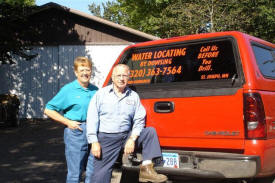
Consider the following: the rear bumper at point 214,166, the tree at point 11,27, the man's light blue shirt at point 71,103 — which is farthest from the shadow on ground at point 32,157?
the tree at point 11,27

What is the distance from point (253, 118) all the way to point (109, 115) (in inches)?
58.4

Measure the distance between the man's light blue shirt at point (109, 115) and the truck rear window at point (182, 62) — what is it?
31.6 inches

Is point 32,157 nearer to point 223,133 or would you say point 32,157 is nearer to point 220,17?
point 223,133

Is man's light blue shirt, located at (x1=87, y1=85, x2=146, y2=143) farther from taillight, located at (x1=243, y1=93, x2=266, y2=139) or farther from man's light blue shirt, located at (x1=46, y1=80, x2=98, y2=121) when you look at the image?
taillight, located at (x1=243, y1=93, x2=266, y2=139)

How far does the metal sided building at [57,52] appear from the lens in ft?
59.4

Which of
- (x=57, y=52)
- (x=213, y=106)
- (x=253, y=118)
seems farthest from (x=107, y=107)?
(x=57, y=52)

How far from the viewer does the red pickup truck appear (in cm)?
382

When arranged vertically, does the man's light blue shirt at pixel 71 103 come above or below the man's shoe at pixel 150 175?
above

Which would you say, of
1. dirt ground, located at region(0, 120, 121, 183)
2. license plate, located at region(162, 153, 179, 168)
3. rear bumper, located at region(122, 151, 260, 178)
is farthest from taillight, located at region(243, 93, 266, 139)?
dirt ground, located at region(0, 120, 121, 183)

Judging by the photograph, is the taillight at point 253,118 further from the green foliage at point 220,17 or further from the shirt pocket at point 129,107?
the green foliage at point 220,17

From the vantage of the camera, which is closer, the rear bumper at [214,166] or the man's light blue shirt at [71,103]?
the rear bumper at [214,166]

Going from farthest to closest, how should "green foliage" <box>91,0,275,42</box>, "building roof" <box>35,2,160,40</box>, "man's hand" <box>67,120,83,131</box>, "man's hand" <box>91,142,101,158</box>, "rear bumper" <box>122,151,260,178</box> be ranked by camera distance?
"green foliage" <box>91,0,275,42</box>, "building roof" <box>35,2,160,40</box>, "man's hand" <box>67,120,83,131</box>, "man's hand" <box>91,142,101,158</box>, "rear bumper" <box>122,151,260,178</box>

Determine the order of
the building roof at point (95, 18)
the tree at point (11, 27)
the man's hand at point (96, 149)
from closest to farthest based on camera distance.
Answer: the man's hand at point (96, 149)
the tree at point (11, 27)
the building roof at point (95, 18)

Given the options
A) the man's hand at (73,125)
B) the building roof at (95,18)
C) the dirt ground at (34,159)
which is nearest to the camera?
the man's hand at (73,125)
